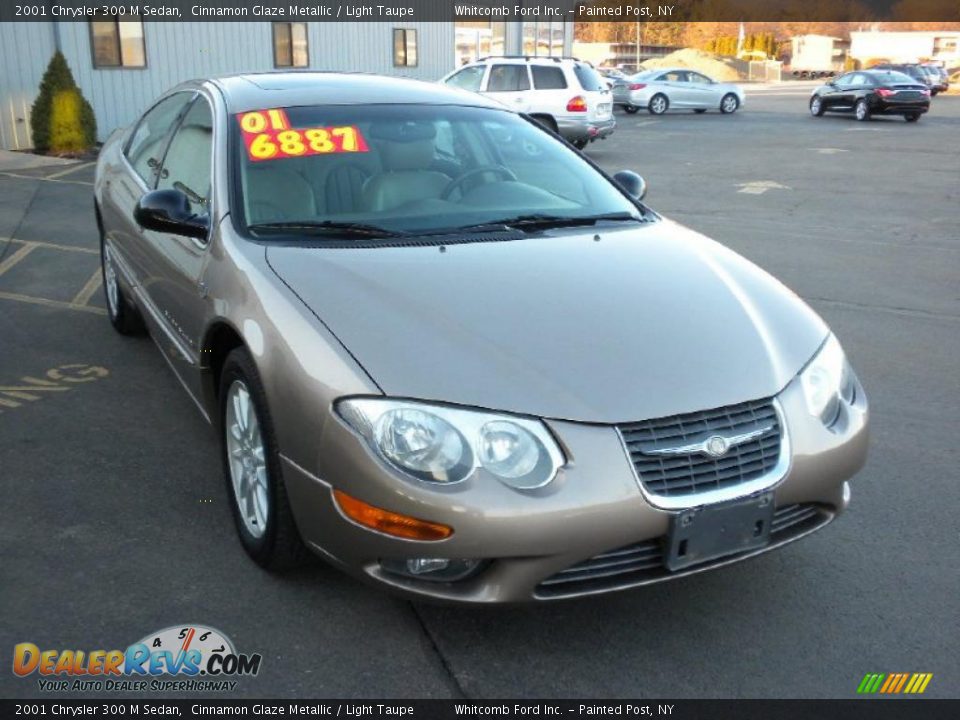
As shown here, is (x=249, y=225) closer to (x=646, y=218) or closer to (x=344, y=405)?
(x=344, y=405)

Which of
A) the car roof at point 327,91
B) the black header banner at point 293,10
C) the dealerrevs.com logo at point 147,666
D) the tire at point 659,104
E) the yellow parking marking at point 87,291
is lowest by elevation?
the dealerrevs.com logo at point 147,666

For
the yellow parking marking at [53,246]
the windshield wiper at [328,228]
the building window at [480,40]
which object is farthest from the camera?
the building window at [480,40]

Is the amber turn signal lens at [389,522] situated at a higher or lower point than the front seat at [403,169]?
lower

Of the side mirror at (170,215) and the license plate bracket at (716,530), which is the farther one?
the side mirror at (170,215)

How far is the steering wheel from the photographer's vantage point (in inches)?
154

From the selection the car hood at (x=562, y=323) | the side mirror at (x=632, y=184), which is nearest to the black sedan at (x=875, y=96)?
the side mirror at (x=632, y=184)

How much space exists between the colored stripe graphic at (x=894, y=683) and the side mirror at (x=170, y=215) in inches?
104

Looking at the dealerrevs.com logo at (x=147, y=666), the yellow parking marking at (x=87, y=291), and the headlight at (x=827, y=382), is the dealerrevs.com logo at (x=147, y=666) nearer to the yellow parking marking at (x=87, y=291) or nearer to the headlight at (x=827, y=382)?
the headlight at (x=827, y=382)

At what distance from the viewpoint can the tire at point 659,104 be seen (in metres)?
30.9

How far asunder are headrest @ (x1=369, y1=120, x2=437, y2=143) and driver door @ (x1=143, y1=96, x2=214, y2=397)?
67 cm

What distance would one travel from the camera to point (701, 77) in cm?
3161

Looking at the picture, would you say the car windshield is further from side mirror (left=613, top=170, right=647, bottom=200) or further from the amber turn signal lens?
the amber turn signal lens
